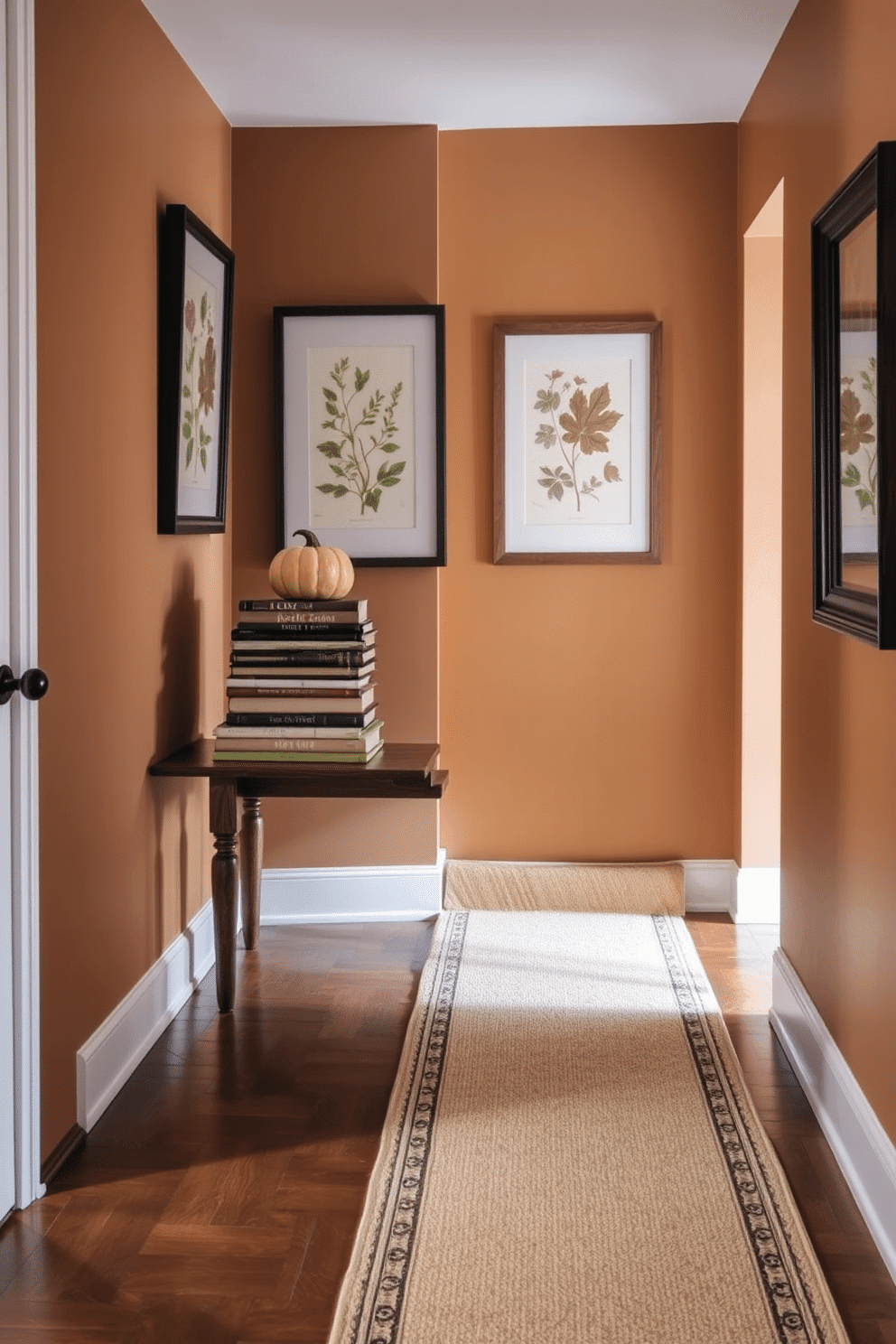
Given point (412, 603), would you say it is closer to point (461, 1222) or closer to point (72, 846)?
point (72, 846)

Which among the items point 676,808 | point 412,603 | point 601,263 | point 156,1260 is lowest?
point 156,1260

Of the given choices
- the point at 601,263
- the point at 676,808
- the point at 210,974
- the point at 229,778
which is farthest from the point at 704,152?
the point at 210,974

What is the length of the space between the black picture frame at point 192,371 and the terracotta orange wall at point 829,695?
1.53m

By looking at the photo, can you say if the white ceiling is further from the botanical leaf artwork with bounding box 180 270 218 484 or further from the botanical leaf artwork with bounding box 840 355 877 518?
the botanical leaf artwork with bounding box 840 355 877 518

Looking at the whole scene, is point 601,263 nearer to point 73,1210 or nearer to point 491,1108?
point 491,1108

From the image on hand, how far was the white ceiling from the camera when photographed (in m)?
3.42

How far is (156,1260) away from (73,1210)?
258 millimetres

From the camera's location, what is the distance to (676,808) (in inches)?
180

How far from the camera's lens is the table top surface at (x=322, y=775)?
11.0ft

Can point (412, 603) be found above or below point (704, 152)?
below

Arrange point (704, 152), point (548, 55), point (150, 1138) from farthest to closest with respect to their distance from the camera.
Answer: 1. point (704, 152)
2. point (548, 55)
3. point (150, 1138)

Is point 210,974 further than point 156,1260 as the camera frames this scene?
Yes

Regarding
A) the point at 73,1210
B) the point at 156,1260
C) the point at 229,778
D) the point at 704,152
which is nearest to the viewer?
the point at 156,1260

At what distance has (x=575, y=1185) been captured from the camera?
257 centimetres
